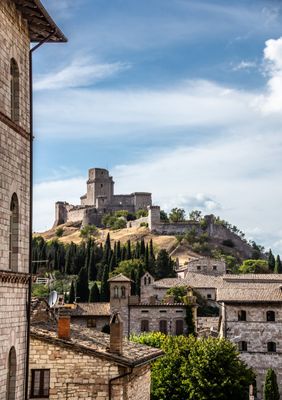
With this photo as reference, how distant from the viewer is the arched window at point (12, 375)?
15359 millimetres

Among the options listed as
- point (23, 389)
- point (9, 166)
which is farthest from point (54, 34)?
point (23, 389)

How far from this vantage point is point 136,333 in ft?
193

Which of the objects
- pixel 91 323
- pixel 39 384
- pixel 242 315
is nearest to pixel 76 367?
pixel 39 384

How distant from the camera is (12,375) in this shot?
607 inches

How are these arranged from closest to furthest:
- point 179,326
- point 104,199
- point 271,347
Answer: point 271,347, point 179,326, point 104,199

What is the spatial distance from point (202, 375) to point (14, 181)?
1052 inches

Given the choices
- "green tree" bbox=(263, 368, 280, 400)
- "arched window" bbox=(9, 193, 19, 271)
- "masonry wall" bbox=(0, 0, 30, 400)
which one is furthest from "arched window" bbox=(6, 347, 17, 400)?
"green tree" bbox=(263, 368, 280, 400)

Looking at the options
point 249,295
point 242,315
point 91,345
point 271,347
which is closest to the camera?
point 91,345

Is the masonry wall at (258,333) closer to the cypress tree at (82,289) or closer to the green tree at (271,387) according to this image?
the green tree at (271,387)

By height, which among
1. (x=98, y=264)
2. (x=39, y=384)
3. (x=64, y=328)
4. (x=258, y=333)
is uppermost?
(x=98, y=264)

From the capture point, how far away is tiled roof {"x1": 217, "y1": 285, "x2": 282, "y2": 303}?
168 ft

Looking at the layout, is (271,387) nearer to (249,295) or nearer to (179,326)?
(249,295)

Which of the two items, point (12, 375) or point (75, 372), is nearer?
point (12, 375)

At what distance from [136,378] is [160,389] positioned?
17.9 m
